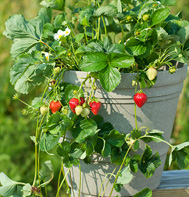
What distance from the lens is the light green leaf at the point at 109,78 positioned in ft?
2.58

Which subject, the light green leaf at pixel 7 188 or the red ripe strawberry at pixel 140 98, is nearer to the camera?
the red ripe strawberry at pixel 140 98

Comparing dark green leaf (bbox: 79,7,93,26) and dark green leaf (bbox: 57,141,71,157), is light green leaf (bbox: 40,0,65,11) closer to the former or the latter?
dark green leaf (bbox: 79,7,93,26)

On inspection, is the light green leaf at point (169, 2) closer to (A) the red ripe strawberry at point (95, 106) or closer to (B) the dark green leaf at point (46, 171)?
(A) the red ripe strawberry at point (95, 106)

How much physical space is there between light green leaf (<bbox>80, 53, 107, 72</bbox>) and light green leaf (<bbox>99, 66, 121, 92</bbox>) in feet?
0.05

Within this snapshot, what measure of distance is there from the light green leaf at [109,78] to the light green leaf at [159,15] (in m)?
0.17

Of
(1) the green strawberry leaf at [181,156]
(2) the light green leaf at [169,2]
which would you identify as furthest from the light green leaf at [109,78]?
(2) the light green leaf at [169,2]

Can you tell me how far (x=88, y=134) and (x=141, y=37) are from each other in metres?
0.27

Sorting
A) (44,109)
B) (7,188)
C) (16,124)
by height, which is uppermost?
(44,109)

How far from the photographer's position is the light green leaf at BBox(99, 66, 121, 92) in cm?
79

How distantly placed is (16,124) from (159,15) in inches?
58.9

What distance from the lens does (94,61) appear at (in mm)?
802

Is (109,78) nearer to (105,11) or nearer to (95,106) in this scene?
(95,106)

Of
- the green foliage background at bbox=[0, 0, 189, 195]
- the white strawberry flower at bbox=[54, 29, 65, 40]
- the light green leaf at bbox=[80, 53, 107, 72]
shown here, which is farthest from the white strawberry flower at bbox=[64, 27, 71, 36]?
the green foliage background at bbox=[0, 0, 189, 195]

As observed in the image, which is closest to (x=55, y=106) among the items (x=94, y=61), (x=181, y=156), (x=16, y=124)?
(x=94, y=61)
